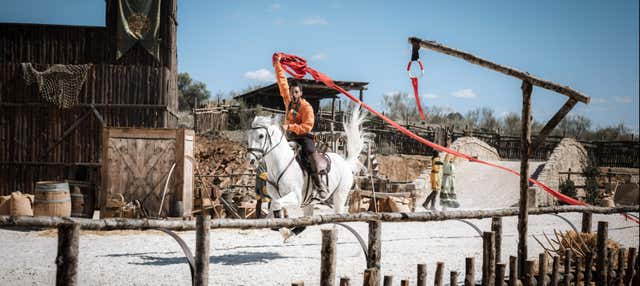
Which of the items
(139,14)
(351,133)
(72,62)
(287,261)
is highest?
(139,14)

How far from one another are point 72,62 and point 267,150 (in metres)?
8.88

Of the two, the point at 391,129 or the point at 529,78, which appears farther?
the point at 391,129

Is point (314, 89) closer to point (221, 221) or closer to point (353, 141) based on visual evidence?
point (353, 141)

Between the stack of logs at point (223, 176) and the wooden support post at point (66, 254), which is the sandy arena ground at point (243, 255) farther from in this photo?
the wooden support post at point (66, 254)

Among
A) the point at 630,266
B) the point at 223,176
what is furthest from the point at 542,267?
the point at 223,176

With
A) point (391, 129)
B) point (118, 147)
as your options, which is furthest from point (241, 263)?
point (391, 129)

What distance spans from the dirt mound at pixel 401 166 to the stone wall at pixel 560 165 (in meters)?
7.37

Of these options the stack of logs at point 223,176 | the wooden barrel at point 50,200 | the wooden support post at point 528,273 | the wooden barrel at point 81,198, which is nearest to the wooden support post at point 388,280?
the wooden support post at point 528,273

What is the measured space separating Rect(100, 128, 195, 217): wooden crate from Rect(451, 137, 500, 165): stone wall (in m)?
13.9

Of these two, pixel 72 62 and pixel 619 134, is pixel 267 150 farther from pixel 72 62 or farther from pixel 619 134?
pixel 619 134

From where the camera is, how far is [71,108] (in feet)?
42.4

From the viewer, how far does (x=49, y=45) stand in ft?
42.4

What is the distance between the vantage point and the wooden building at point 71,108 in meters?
12.9

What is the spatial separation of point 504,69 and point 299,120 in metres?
3.15
